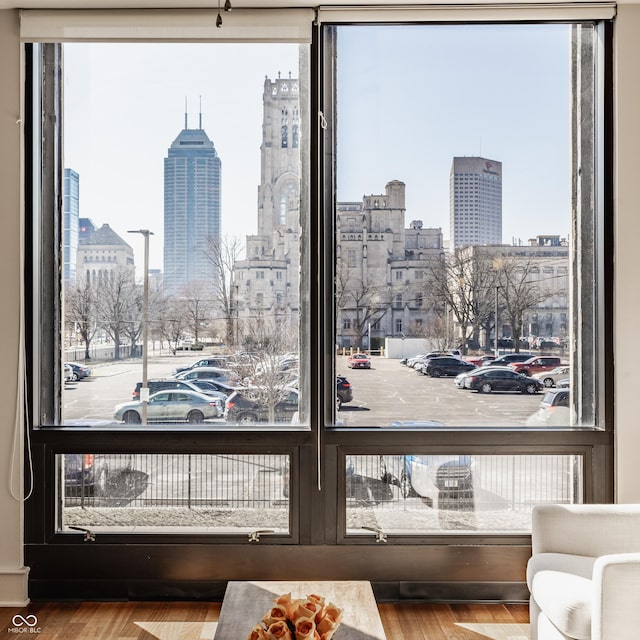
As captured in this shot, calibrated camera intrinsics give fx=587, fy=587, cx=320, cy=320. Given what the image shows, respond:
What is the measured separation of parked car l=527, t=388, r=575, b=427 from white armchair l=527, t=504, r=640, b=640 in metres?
0.62

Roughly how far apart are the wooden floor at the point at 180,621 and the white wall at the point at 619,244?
31 centimetres

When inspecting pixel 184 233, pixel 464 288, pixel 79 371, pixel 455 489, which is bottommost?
pixel 455 489

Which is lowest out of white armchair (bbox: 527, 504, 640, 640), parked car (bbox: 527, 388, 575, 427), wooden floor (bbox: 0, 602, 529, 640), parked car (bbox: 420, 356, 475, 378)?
wooden floor (bbox: 0, 602, 529, 640)

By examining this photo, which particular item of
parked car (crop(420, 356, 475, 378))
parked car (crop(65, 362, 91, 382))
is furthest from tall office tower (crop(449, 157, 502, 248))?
parked car (crop(65, 362, 91, 382))

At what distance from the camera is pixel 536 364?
9.62ft

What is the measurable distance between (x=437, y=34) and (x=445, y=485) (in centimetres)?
224

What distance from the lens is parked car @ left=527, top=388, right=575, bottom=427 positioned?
2926 millimetres

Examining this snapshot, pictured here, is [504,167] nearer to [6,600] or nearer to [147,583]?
[147,583]

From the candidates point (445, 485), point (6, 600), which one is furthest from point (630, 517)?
point (6, 600)

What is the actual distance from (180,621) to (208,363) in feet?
3.86

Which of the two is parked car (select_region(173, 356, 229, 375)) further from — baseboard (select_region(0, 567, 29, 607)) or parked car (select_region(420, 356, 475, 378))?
baseboard (select_region(0, 567, 29, 607))

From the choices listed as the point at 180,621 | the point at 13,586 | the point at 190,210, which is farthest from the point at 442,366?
the point at 13,586

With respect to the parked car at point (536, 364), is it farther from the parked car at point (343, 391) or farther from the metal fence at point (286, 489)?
the parked car at point (343, 391)

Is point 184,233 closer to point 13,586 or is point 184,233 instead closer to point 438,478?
point 438,478
